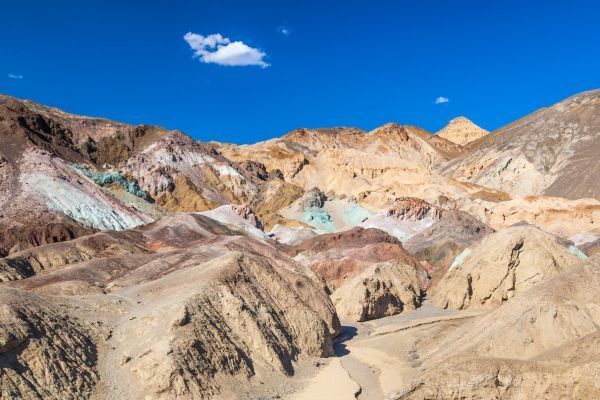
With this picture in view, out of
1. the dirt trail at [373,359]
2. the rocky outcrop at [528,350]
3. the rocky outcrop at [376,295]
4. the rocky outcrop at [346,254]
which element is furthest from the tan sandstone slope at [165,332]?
the rocky outcrop at [346,254]

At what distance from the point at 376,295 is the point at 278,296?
34.6 feet

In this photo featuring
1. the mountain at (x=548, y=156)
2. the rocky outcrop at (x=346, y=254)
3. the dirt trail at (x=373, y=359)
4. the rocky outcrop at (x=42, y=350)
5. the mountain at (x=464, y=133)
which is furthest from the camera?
the mountain at (x=464, y=133)

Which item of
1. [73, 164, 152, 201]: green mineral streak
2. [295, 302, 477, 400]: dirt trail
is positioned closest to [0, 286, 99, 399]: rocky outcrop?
[295, 302, 477, 400]: dirt trail

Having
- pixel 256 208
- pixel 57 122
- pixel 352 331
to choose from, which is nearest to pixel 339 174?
pixel 256 208

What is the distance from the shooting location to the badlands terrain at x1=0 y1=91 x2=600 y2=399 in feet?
49.0

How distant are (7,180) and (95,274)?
32719 millimetres

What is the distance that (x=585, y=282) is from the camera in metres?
20.9

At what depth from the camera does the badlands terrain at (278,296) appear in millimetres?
14930

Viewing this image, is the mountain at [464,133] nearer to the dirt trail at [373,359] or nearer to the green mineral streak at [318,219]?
the green mineral streak at [318,219]

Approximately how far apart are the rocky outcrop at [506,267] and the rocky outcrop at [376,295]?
7.38ft

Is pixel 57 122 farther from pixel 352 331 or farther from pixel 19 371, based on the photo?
pixel 19 371

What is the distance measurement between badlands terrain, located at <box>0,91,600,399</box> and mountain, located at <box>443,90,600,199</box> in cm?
2617

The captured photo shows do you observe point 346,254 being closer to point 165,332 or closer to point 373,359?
point 373,359

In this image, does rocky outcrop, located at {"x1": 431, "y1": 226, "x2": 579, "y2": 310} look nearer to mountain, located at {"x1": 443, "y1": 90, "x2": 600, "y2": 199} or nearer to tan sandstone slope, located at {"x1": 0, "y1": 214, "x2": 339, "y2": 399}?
tan sandstone slope, located at {"x1": 0, "y1": 214, "x2": 339, "y2": 399}
